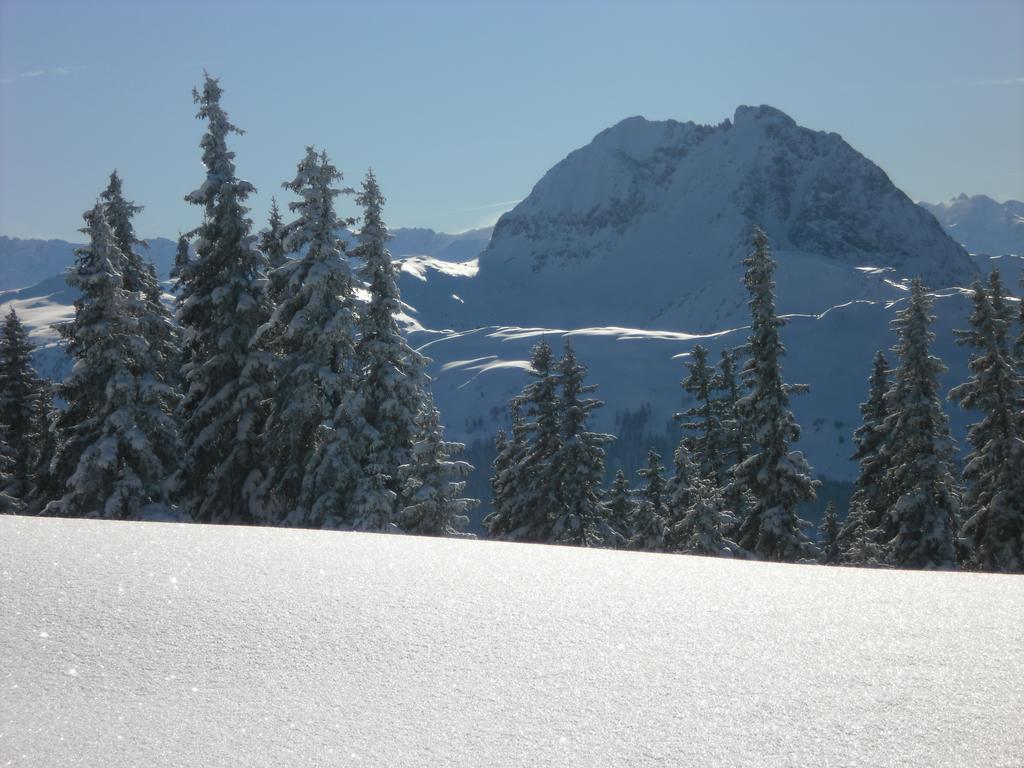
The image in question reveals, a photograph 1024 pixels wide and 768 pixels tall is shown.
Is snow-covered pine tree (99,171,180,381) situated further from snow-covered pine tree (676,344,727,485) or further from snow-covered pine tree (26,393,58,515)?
snow-covered pine tree (676,344,727,485)

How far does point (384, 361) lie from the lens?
23.1 metres

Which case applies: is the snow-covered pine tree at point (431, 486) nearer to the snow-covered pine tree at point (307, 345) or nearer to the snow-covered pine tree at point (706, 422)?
the snow-covered pine tree at point (307, 345)

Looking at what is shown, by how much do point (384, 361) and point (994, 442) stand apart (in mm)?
21634

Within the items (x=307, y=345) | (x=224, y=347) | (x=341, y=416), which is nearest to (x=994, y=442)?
(x=341, y=416)

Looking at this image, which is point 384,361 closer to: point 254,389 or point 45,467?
point 254,389

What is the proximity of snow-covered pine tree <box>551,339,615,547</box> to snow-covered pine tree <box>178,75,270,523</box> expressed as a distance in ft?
39.0

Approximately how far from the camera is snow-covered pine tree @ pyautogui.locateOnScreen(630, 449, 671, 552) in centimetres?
3008

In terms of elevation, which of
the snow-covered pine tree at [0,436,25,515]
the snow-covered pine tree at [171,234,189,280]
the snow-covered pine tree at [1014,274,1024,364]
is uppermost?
the snow-covered pine tree at [171,234,189,280]

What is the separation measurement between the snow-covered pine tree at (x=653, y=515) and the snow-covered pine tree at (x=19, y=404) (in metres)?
26.0

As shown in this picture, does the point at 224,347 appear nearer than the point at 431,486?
Yes

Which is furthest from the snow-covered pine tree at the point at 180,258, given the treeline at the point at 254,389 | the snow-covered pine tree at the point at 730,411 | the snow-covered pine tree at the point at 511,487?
the snow-covered pine tree at the point at 730,411

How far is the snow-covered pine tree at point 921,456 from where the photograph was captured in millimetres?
26453

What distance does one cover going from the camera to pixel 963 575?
7031mm

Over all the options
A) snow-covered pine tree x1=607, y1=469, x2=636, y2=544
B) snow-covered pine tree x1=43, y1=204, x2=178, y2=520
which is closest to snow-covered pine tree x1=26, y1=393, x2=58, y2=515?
snow-covered pine tree x1=43, y1=204, x2=178, y2=520
